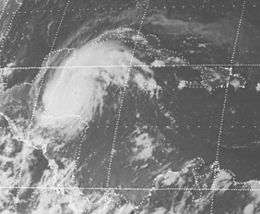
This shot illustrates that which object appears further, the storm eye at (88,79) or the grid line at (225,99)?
the storm eye at (88,79)

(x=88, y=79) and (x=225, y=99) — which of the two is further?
(x=88, y=79)

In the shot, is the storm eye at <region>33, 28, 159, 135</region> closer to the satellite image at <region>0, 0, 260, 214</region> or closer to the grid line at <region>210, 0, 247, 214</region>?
the satellite image at <region>0, 0, 260, 214</region>

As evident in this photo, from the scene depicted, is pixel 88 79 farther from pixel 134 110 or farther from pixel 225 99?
pixel 225 99

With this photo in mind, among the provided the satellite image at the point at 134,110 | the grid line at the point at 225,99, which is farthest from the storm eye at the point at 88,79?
the grid line at the point at 225,99

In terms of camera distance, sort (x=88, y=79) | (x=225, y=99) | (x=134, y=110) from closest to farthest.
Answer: (x=225, y=99), (x=134, y=110), (x=88, y=79)

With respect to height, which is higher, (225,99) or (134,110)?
(225,99)

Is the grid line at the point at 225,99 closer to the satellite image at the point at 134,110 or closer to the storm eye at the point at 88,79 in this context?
the satellite image at the point at 134,110

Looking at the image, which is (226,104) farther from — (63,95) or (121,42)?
(63,95)

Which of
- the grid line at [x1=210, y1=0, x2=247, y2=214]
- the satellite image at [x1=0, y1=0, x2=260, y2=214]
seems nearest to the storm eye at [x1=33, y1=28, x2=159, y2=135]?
the satellite image at [x1=0, y1=0, x2=260, y2=214]

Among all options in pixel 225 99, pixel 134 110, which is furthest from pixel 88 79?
pixel 225 99
